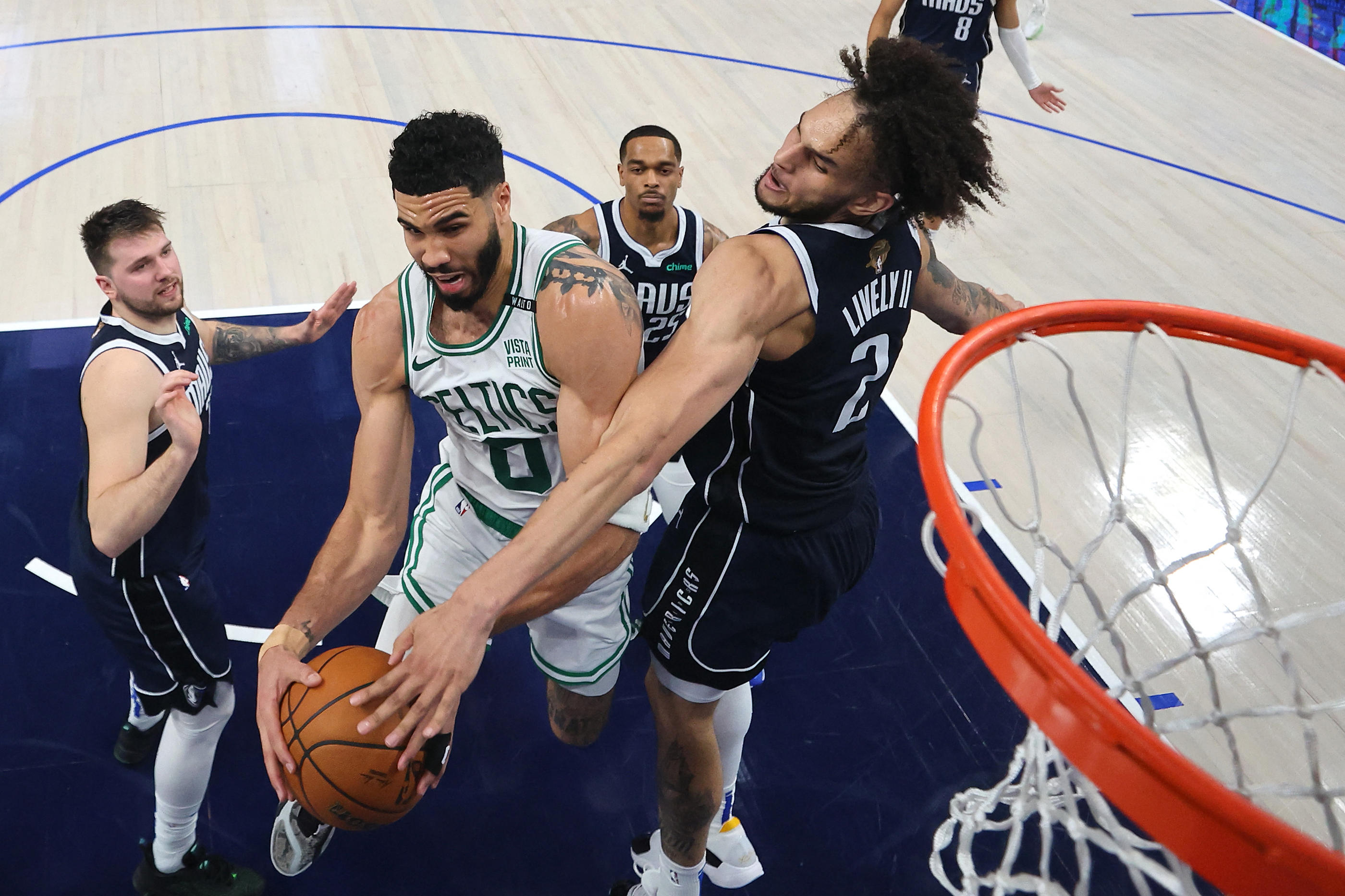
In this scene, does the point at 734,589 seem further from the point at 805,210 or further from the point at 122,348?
the point at 122,348

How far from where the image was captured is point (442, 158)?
2744mm

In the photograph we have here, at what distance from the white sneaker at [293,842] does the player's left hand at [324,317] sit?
5.26ft

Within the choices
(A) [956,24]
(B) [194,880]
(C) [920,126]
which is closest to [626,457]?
(C) [920,126]

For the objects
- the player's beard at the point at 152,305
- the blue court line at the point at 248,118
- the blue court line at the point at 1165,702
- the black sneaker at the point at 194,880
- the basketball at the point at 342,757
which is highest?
the player's beard at the point at 152,305

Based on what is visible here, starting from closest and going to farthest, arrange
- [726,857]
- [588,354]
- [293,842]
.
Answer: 1. [588,354]
2. [293,842]
3. [726,857]

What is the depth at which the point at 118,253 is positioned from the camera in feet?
10.2

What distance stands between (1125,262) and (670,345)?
216 inches

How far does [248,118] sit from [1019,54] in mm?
5360

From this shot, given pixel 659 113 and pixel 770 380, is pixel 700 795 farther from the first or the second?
pixel 659 113

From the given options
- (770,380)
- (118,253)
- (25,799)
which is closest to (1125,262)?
(770,380)

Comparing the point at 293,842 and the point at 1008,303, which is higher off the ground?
the point at 1008,303

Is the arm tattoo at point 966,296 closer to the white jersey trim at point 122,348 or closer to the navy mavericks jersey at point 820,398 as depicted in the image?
the navy mavericks jersey at point 820,398

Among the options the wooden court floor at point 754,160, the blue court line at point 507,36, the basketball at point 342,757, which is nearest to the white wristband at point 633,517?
the basketball at point 342,757

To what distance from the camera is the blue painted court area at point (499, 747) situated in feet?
11.1
